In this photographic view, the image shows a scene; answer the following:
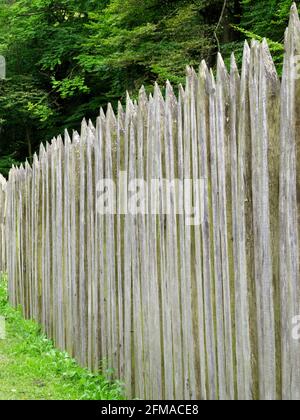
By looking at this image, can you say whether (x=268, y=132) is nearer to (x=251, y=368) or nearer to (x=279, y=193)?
(x=279, y=193)

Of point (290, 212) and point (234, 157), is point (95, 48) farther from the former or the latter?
point (290, 212)

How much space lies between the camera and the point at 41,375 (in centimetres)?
575

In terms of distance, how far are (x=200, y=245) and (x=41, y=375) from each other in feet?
8.90

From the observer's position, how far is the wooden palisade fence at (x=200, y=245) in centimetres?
299

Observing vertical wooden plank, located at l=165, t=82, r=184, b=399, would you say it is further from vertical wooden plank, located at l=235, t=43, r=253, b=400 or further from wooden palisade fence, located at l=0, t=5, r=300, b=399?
vertical wooden plank, located at l=235, t=43, r=253, b=400

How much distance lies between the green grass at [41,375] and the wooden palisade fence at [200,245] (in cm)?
17

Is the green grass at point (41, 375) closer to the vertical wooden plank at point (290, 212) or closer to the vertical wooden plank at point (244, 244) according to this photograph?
the vertical wooden plank at point (244, 244)

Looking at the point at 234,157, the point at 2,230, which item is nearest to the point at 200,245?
the point at 234,157

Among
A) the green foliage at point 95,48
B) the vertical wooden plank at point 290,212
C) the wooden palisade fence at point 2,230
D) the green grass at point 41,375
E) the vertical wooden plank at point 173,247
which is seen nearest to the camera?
the vertical wooden plank at point 290,212

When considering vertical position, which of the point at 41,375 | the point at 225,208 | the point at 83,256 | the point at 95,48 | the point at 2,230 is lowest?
the point at 41,375

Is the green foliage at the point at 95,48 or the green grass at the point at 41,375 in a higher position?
the green foliage at the point at 95,48

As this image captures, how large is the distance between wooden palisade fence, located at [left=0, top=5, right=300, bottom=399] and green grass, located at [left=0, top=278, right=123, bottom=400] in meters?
0.17

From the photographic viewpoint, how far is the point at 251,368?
126 inches

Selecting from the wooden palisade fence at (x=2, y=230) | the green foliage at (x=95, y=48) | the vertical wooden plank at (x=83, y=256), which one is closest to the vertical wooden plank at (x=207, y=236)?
the vertical wooden plank at (x=83, y=256)
